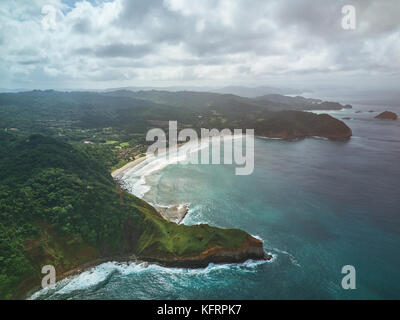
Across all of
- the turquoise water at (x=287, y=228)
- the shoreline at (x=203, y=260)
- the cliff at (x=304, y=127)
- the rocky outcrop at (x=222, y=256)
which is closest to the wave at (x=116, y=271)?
the turquoise water at (x=287, y=228)

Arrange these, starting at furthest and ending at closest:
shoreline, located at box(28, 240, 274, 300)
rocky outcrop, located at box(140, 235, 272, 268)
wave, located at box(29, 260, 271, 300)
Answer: rocky outcrop, located at box(140, 235, 272, 268)
shoreline, located at box(28, 240, 274, 300)
wave, located at box(29, 260, 271, 300)

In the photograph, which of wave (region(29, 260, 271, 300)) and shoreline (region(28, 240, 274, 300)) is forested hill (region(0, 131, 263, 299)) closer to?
shoreline (region(28, 240, 274, 300))

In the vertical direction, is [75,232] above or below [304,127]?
below

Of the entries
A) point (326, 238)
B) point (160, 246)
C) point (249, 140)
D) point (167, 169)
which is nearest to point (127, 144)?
point (167, 169)

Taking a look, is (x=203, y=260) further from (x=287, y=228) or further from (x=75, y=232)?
(x=75, y=232)

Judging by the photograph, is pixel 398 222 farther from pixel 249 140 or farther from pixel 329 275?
pixel 249 140

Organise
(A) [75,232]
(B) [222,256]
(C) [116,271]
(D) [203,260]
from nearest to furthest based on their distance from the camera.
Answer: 1. (C) [116,271]
2. (D) [203,260]
3. (B) [222,256]
4. (A) [75,232]

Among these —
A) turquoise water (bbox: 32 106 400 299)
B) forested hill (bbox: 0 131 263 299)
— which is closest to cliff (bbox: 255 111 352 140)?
turquoise water (bbox: 32 106 400 299)

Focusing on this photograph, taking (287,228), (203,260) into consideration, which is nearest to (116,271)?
(203,260)
